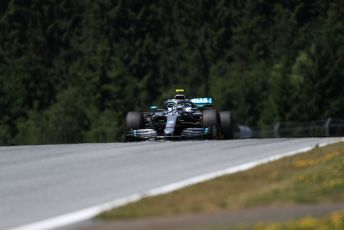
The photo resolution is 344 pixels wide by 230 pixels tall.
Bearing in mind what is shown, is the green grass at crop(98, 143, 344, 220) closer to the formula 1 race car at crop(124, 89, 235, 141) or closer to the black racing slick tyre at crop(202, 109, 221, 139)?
the black racing slick tyre at crop(202, 109, 221, 139)

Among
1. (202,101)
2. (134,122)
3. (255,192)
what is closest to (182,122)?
(134,122)

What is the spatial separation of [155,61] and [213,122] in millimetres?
109533

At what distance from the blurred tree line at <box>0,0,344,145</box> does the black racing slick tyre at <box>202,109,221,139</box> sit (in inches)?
2681

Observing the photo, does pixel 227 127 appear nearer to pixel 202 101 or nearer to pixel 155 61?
pixel 202 101

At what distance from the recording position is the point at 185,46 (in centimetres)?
14275

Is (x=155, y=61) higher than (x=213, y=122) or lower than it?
higher

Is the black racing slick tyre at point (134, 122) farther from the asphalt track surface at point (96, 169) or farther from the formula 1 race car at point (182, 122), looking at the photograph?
the asphalt track surface at point (96, 169)

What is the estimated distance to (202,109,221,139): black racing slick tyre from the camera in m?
31.0

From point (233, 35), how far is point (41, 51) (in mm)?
25012

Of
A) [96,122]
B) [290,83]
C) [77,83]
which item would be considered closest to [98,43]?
[77,83]

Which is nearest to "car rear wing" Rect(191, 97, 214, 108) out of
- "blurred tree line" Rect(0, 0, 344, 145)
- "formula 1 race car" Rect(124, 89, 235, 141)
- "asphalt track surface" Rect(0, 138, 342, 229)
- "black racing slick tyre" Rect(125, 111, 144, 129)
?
"formula 1 race car" Rect(124, 89, 235, 141)

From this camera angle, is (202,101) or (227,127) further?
(202,101)

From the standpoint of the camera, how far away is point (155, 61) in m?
140

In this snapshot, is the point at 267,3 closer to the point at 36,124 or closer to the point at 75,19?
the point at 75,19
